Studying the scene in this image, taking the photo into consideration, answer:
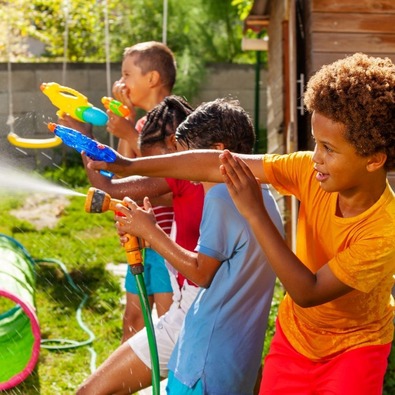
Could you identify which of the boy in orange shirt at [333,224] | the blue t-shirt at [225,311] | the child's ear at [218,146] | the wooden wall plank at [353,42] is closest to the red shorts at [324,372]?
the boy in orange shirt at [333,224]

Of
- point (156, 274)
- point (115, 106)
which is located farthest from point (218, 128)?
point (156, 274)

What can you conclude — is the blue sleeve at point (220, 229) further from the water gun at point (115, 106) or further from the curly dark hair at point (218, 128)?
the water gun at point (115, 106)

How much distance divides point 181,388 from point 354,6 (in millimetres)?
3408

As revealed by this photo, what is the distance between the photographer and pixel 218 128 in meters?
3.21

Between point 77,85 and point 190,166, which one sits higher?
point 190,166

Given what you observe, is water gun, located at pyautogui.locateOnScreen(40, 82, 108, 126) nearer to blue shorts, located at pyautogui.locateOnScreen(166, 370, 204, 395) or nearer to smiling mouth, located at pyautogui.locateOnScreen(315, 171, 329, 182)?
blue shorts, located at pyautogui.locateOnScreen(166, 370, 204, 395)

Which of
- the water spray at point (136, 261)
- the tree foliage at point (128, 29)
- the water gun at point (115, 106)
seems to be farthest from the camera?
the tree foliage at point (128, 29)

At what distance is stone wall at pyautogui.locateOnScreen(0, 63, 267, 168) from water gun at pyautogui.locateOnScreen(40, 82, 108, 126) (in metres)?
5.36

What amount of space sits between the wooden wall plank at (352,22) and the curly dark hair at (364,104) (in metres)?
3.15

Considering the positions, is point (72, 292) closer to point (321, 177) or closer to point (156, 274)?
point (156, 274)

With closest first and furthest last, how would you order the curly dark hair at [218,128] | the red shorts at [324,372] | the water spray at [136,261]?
the red shorts at [324,372] < the water spray at [136,261] < the curly dark hair at [218,128]

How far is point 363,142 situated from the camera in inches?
100

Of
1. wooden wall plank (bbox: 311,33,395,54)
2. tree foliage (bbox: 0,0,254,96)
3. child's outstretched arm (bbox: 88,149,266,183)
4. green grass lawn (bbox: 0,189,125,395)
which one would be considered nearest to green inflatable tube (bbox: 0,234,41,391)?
green grass lawn (bbox: 0,189,125,395)

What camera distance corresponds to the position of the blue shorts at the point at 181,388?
2.97 meters
